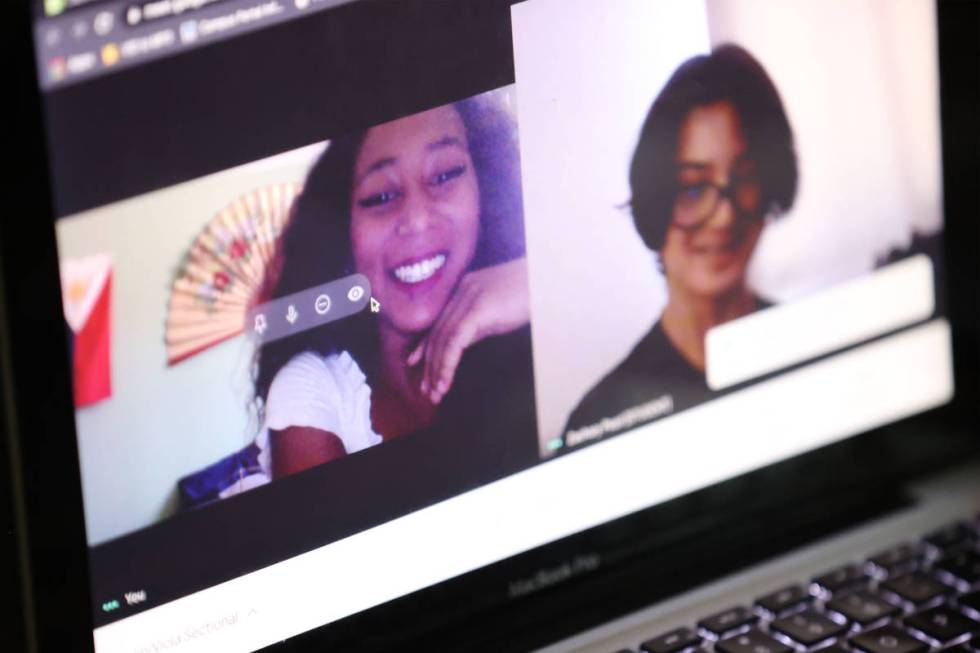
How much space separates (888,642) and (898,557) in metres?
0.08

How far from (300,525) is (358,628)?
0.06 m

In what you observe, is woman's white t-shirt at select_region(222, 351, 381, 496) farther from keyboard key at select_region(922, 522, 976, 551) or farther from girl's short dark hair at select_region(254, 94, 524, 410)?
keyboard key at select_region(922, 522, 976, 551)

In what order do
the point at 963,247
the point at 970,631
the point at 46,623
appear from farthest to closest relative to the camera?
the point at 963,247 → the point at 970,631 → the point at 46,623

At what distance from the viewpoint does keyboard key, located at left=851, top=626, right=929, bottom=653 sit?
615 millimetres

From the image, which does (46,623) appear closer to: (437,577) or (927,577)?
(437,577)

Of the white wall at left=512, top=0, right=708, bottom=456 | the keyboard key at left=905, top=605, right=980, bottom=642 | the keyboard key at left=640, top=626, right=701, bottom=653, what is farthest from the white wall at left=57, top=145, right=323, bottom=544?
the keyboard key at left=905, top=605, right=980, bottom=642

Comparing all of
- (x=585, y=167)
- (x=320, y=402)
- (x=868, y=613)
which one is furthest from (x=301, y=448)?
(x=868, y=613)

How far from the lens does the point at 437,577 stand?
2.02 feet

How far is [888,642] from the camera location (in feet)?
2.04

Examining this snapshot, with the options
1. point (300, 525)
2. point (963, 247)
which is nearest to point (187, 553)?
point (300, 525)

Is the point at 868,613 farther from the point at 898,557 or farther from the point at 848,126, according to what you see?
the point at 848,126

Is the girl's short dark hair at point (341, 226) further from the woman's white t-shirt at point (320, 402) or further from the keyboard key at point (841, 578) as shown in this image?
the keyboard key at point (841, 578)

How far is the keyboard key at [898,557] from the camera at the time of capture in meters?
0.69

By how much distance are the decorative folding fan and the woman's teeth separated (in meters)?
0.06
